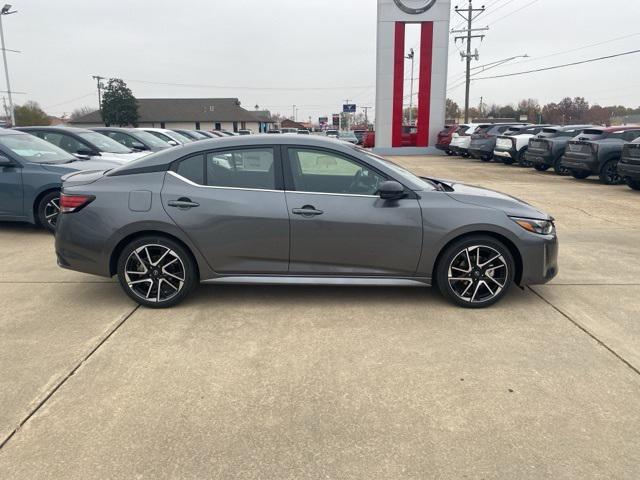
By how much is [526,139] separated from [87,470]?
19.3 meters

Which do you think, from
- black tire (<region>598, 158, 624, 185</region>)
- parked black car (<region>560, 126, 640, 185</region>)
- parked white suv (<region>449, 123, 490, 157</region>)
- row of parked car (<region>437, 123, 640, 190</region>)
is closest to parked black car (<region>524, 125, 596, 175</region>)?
row of parked car (<region>437, 123, 640, 190</region>)

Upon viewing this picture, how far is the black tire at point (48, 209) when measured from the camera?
23.5 feet

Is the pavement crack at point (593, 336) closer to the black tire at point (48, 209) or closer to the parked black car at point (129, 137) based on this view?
the black tire at point (48, 209)

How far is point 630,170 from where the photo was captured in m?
11.2

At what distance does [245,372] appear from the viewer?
3375 millimetres

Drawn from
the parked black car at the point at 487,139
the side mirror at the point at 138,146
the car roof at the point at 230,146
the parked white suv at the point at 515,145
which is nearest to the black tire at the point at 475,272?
the car roof at the point at 230,146

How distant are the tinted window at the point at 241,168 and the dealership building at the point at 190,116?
3192 inches

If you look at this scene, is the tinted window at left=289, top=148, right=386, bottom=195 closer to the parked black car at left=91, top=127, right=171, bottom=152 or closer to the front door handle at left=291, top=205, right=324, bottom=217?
the front door handle at left=291, top=205, right=324, bottom=217

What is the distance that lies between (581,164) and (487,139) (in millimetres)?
8408

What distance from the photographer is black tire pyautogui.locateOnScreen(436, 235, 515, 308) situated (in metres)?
4.39

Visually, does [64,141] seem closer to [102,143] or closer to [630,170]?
[102,143]

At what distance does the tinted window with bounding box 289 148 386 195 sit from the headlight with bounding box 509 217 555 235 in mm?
1281

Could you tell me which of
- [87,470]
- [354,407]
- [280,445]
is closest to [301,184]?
[354,407]

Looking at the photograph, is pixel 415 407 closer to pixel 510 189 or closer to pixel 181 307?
pixel 181 307
